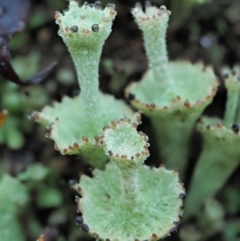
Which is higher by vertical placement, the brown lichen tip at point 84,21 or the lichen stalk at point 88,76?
the brown lichen tip at point 84,21

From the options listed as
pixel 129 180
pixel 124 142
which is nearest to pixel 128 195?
pixel 129 180

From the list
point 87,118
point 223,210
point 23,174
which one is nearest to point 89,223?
point 87,118

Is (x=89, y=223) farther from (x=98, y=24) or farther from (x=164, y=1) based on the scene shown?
(x=164, y=1)

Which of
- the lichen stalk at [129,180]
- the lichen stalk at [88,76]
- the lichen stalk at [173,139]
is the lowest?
the lichen stalk at [129,180]

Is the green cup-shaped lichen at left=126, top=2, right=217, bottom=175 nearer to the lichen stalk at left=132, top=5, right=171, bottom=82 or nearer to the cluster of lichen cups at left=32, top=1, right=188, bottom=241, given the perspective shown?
the lichen stalk at left=132, top=5, right=171, bottom=82

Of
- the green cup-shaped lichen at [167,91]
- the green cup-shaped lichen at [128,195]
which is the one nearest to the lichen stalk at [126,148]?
the green cup-shaped lichen at [128,195]

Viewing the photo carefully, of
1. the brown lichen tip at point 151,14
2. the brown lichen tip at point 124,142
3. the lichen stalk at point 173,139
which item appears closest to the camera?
the brown lichen tip at point 124,142

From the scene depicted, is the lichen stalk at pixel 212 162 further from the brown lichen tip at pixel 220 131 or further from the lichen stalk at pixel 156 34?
the lichen stalk at pixel 156 34
